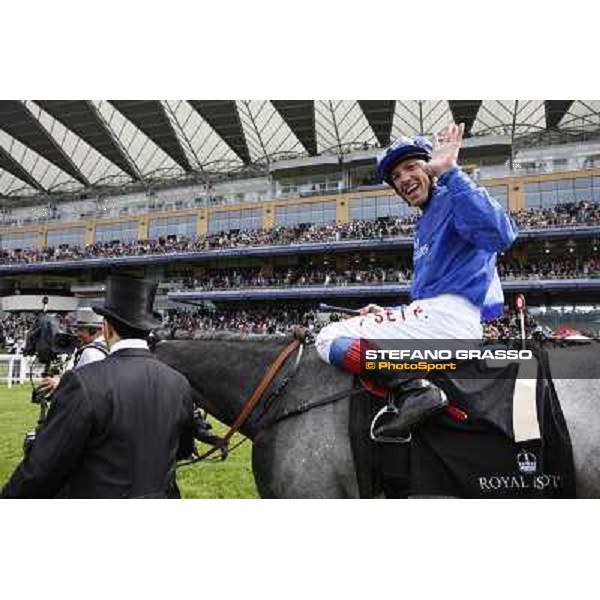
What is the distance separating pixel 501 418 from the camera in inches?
88.5

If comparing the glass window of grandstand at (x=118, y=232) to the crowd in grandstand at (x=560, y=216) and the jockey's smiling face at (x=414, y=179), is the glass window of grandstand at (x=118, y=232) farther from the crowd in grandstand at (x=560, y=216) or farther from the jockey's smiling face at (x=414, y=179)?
the crowd in grandstand at (x=560, y=216)

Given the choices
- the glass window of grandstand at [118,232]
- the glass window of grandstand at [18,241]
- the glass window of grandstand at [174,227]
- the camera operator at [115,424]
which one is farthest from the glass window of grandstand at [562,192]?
the glass window of grandstand at [18,241]

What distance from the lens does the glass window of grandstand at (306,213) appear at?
207 inches

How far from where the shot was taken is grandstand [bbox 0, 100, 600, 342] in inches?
149

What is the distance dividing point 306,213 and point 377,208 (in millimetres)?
1234

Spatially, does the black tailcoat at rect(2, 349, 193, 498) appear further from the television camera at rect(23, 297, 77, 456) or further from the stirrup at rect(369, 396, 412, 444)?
the television camera at rect(23, 297, 77, 456)

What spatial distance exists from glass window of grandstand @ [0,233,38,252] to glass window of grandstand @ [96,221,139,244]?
569mm

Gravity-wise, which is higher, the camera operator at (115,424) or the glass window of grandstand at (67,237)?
the glass window of grandstand at (67,237)

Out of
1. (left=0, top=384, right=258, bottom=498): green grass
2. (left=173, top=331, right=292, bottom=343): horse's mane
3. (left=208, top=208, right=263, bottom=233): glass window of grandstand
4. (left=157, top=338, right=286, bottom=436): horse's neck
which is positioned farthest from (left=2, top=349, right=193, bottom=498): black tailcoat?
(left=208, top=208, right=263, bottom=233): glass window of grandstand

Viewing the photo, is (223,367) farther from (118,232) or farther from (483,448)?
(118,232)

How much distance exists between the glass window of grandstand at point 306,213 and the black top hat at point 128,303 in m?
3.00

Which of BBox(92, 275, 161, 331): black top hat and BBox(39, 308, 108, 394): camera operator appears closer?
BBox(92, 275, 161, 331): black top hat

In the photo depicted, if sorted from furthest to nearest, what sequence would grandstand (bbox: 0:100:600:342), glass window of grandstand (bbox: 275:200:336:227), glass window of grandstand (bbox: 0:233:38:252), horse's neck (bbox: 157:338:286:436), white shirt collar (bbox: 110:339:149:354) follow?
glass window of grandstand (bbox: 275:200:336:227) → glass window of grandstand (bbox: 0:233:38:252) → grandstand (bbox: 0:100:600:342) → horse's neck (bbox: 157:338:286:436) → white shirt collar (bbox: 110:339:149:354)

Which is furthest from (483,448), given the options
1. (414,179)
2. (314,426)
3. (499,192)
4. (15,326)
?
(15,326)
